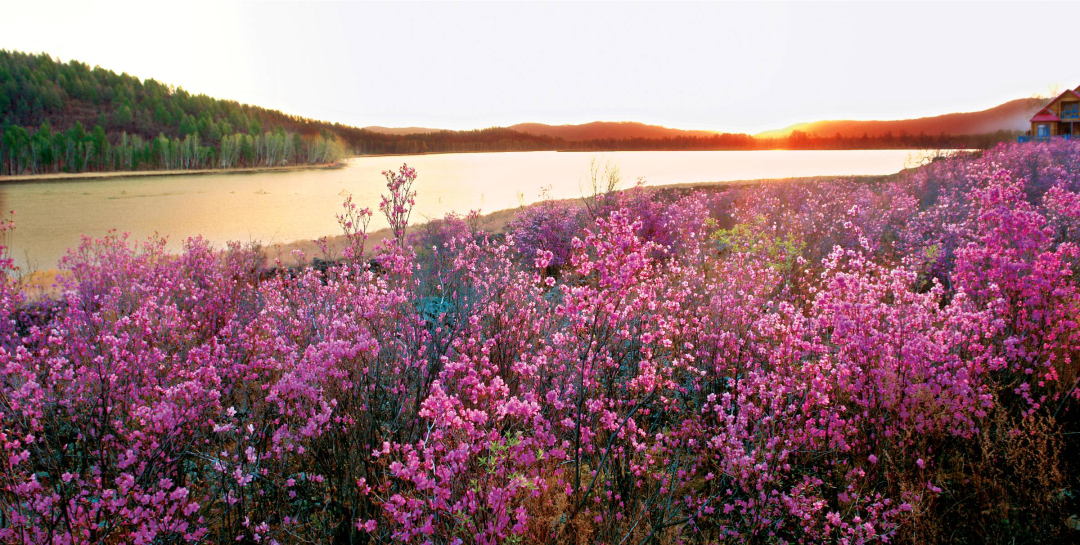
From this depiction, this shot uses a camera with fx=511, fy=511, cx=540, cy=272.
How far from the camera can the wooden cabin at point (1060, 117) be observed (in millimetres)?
35625

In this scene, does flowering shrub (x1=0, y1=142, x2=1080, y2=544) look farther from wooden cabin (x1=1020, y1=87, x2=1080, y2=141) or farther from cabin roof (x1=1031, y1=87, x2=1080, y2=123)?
cabin roof (x1=1031, y1=87, x2=1080, y2=123)

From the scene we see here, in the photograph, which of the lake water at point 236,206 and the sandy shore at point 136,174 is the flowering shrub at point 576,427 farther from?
the sandy shore at point 136,174

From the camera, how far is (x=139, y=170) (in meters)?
72.1

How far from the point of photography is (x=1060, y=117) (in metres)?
36.2

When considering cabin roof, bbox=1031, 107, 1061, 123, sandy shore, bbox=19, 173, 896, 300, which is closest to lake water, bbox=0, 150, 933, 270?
sandy shore, bbox=19, 173, 896, 300

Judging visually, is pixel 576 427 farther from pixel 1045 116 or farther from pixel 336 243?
pixel 1045 116

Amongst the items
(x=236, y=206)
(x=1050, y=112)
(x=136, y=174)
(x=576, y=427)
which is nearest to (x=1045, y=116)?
(x=1050, y=112)

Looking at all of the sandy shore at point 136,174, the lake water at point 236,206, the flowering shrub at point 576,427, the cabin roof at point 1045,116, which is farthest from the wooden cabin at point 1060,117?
the sandy shore at point 136,174

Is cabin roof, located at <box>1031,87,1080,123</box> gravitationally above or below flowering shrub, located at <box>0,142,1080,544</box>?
above

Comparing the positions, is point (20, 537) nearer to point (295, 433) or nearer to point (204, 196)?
point (295, 433)

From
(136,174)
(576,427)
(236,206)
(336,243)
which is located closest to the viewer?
(576,427)

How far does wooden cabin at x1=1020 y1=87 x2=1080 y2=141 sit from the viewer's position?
35625mm

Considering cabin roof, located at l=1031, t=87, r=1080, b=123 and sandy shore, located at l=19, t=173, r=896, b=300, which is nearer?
sandy shore, located at l=19, t=173, r=896, b=300

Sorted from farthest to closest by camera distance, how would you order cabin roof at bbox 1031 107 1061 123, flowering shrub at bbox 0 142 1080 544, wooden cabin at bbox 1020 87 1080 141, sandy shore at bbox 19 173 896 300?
cabin roof at bbox 1031 107 1061 123 < wooden cabin at bbox 1020 87 1080 141 < sandy shore at bbox 19 173 896 300 < flowering shrub at bbox 0 142 1080 544
